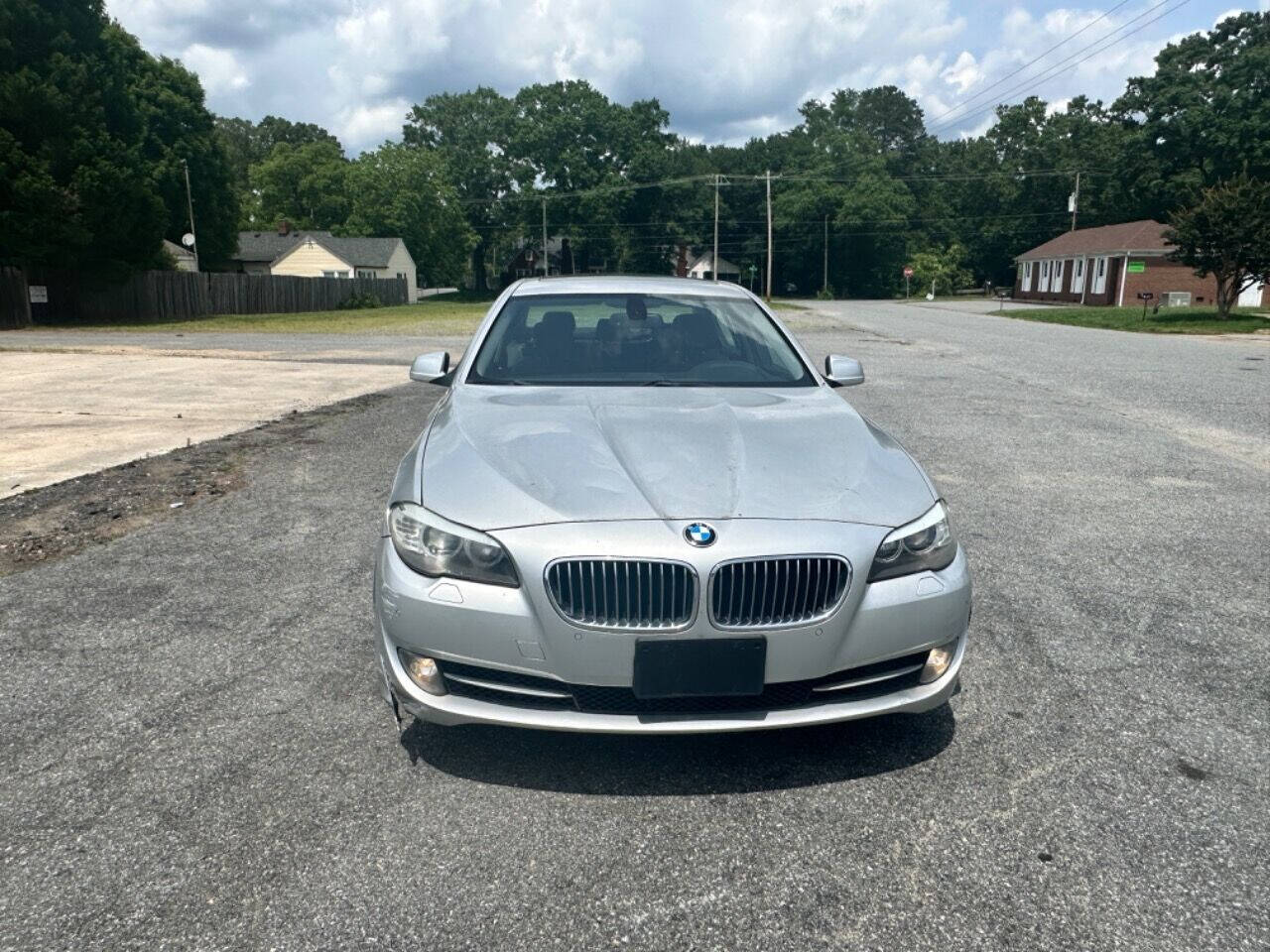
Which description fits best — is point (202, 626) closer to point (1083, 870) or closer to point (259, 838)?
point (259, 838)

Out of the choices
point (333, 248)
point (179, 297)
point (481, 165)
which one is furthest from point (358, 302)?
point (481, 165)

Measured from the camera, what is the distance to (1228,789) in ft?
9.59

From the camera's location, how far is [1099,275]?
188 ft

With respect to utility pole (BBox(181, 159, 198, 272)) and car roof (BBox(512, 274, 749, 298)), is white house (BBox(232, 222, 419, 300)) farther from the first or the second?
car roof (BBox(512, 274, 749, 298))

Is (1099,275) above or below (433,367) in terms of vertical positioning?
above

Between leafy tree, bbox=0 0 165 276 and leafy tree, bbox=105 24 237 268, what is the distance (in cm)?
1019

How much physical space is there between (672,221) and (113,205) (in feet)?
201

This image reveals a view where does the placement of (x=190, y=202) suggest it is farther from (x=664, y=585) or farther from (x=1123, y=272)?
(x=664, y=585)

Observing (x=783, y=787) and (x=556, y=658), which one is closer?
(x=556, y=658)

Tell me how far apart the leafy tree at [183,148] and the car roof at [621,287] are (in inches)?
1724

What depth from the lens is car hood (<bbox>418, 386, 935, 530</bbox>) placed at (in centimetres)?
287

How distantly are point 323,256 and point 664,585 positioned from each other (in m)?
70.8

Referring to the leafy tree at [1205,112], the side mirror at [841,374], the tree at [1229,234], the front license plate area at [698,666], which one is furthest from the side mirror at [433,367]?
the leafy tree at [1205,112]

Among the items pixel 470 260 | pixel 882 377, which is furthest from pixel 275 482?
pixel 470 260
